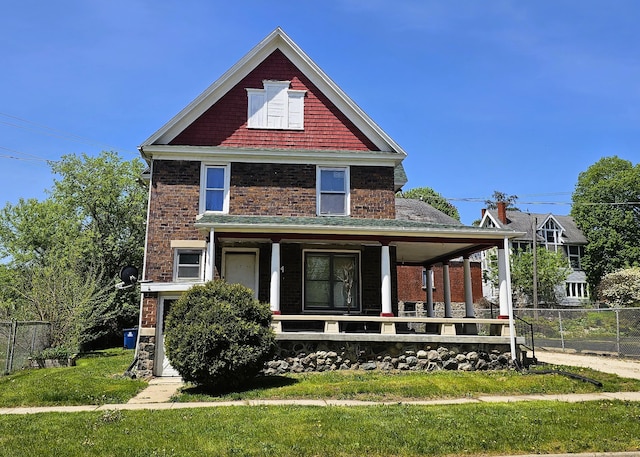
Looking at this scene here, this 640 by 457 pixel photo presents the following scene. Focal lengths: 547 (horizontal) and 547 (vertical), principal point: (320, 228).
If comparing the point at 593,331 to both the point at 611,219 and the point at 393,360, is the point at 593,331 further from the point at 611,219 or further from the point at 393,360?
the point at 611,219

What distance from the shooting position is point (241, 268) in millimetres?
17375

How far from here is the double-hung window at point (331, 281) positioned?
17484mm

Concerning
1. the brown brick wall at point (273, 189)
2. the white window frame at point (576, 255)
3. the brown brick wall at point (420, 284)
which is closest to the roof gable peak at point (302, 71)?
the brown brick wall at point (273, 189)

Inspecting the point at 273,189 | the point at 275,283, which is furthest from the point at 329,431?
the point at 273,189

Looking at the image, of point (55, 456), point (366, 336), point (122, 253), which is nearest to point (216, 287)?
point (366, 336)

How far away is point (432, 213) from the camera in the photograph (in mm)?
38688

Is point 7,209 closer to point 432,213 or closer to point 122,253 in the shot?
point 122,253

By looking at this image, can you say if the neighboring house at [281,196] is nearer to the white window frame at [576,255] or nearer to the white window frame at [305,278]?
the white window frame at [305,278]

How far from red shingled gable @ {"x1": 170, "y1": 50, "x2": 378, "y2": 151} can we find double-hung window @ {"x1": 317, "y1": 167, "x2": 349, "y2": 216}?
884mm

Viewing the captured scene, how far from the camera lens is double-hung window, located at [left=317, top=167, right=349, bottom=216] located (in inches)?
Answer: 715

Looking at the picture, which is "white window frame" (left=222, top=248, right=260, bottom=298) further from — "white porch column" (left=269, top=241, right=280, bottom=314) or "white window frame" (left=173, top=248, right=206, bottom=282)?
"white porch column" (left=269, top=241, right=280, bottom=314)

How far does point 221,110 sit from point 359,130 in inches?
186

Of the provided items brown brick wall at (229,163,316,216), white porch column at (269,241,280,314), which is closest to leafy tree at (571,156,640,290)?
brown brick wall at (229,163,316,216)

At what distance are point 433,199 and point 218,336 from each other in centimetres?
6157
